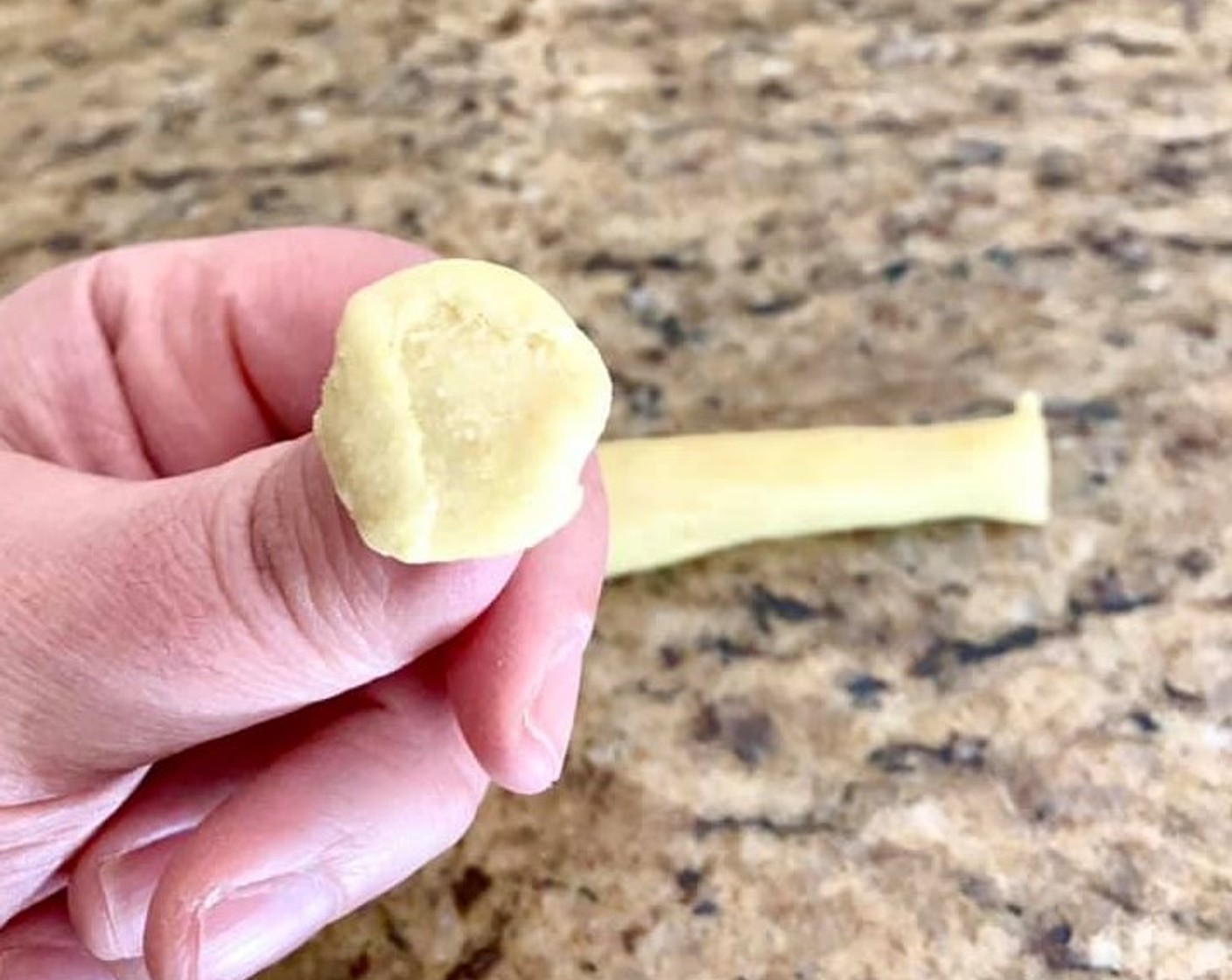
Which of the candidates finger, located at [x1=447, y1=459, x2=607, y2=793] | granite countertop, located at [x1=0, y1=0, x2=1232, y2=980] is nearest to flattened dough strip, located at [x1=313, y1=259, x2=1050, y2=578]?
finger, located at [x1=447, y1=459, x2=607, y2=793]

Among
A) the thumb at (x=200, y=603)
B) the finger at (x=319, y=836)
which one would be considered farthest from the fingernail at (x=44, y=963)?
the thumb at (x=200, y=603)

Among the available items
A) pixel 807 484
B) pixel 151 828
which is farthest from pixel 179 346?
pixel 807 484

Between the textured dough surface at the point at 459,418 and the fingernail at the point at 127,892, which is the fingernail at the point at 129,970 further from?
the textured dough surface at the point at 459,418

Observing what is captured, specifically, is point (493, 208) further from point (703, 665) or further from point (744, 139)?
point (703, 665)

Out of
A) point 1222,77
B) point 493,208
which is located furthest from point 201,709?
point 1222,77

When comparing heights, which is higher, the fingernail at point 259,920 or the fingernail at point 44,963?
the fingernail at point 259,920

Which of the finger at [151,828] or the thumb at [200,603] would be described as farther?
the finger at [151,828]
